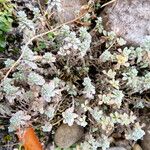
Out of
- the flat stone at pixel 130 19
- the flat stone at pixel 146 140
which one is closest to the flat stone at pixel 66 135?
the flat stone at pixel 146 140

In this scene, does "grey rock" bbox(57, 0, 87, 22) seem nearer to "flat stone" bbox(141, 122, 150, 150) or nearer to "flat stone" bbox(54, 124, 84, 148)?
"flat stone" bbox(54, 124, 84, 148)

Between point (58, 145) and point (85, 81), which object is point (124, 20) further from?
point (58, 145)

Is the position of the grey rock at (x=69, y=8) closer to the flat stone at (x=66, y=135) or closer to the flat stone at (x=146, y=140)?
the flat stone at (x=66, y=135)

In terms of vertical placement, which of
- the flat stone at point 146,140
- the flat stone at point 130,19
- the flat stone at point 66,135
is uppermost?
the flat stone at point 130,19

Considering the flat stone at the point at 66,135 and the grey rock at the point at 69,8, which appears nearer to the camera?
the flat stone at the point at 66,135

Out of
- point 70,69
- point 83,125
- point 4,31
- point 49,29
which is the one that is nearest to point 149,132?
point 83,125

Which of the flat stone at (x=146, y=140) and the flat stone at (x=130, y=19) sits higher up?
the flat stone at (x=130, y=19)

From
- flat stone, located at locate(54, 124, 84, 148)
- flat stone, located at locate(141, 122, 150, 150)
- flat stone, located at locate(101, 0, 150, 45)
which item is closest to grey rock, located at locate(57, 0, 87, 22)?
flat stone, located at locate(101, 0, 150, 45)
